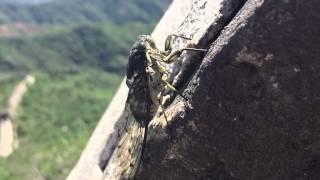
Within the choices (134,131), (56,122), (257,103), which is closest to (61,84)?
→ (56,122)

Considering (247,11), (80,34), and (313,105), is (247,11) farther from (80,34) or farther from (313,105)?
(80,34)

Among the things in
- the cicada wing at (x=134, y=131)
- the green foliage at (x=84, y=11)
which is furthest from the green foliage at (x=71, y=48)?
the cicada wing at (x=134, y=131)

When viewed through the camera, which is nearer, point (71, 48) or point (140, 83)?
point (140, 83)

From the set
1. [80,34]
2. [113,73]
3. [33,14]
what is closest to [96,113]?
[113,73]

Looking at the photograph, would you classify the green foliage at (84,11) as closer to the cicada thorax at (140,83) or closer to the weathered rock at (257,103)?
the cicada thorax at (140,83)

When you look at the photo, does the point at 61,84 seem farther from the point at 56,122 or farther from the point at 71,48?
the point at 71,48

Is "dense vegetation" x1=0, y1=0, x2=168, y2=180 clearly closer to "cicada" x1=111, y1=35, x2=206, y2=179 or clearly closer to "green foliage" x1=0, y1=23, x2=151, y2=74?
"green foliage" x1=0, y1=23, x2=151, y2=74
